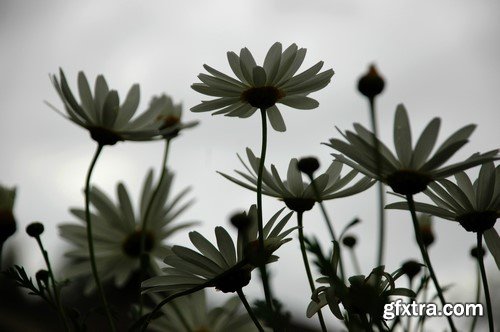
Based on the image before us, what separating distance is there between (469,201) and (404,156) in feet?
0.32

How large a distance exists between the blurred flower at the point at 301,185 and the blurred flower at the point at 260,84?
0.07 metres

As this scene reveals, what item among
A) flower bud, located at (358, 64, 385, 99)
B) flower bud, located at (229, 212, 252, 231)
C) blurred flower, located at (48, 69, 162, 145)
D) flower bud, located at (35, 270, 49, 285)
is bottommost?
flower bud, located at (35, 270, 49, 285)

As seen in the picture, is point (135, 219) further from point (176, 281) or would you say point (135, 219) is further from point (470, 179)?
point (470, 179)

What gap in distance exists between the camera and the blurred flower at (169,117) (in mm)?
874

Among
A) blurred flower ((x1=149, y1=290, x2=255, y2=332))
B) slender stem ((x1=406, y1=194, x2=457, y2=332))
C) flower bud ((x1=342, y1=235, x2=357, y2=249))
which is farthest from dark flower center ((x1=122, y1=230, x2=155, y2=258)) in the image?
slender stem ((x1=406, y1=194, x2=457, y2=332))

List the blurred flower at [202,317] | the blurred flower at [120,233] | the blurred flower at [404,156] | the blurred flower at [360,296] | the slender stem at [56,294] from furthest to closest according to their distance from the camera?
the blurred flower at [120,233] → the blurred flower at [202,317] → the slender stem at [56,294] → the blurred flower at [404,156] → the blurred flower at [360,296]

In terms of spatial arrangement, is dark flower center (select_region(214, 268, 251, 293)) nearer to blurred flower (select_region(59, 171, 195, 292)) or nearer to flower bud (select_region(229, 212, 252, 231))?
flower bud (select_region(229, 212, 252, 231))

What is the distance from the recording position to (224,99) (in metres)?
0.82

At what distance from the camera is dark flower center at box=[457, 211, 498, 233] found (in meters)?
0.69

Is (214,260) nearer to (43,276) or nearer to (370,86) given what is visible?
(43,276)

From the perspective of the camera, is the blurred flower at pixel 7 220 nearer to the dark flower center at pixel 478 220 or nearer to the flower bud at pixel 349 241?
the flower bud at pixel 349 241

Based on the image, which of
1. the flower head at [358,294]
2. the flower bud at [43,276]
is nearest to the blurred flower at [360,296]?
the flower head at [358,294]

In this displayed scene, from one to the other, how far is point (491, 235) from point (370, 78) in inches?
10.9

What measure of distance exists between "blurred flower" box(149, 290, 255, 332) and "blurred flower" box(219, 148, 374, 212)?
0.25 meters
